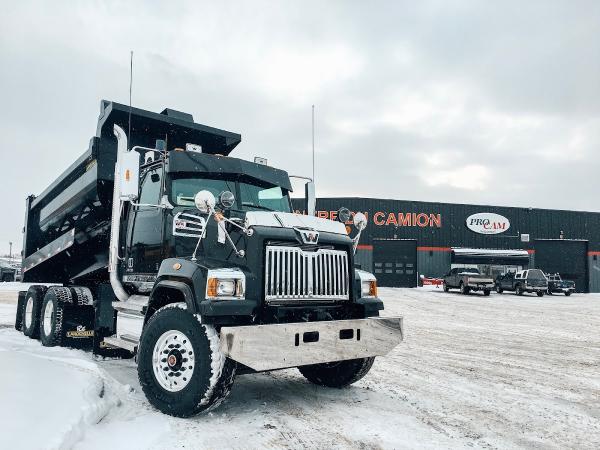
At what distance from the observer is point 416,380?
638 centimetres

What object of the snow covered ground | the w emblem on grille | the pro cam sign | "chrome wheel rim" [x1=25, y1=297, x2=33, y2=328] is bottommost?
the snow covered ground

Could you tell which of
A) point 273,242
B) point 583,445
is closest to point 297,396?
point 273,242

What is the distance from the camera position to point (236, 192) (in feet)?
18.6

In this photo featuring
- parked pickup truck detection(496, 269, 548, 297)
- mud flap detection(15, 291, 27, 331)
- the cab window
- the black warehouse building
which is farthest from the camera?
the black warehouse building

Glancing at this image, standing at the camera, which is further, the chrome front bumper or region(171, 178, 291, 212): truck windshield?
region(171, 178, 291, 212): truck windshield

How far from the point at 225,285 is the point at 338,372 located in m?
2.23

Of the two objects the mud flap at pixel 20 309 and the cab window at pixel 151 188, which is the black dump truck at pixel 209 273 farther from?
the mud flap at pixel 20 309

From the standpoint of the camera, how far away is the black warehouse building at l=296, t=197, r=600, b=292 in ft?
126

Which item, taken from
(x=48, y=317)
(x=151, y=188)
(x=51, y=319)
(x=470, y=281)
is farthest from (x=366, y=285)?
(x=470, y=281)

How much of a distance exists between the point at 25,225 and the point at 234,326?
7.44 metres

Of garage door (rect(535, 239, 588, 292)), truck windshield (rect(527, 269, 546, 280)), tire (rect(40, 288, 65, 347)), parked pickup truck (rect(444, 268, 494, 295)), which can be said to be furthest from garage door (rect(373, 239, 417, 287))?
tire (rect(40, 288, 65, 347))

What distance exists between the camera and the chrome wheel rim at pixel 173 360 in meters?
4.43

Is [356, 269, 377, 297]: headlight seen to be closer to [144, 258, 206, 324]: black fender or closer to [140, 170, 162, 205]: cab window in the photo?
[144, 258, 206, 324]: black fender

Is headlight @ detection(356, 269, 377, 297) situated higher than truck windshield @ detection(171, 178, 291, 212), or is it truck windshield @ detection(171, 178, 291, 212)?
truck windshield @ detection(171, 178, 291, 212)
